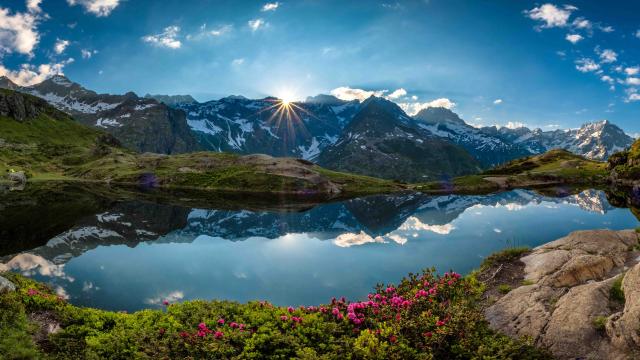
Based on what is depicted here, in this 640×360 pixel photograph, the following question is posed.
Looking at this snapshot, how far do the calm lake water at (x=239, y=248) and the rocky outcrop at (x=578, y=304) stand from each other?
41.2 feet

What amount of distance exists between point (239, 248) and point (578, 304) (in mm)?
38461

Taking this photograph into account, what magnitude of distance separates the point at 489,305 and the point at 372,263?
769 inches

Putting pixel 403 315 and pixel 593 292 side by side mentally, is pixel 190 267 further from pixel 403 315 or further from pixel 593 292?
pixel 593 292

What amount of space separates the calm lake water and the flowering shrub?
8766mm

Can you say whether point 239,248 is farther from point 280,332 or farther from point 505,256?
Result: point 280,332

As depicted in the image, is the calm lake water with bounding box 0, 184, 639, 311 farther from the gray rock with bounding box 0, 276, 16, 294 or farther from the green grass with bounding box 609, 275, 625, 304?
the green grass with bounding box 609, 275, 625, 304

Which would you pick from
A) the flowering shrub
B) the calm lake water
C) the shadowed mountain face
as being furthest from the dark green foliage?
the shadowed mountain face

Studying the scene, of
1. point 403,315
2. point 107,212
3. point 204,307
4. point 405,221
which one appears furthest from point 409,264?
point 107,212

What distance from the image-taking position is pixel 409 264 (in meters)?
38.4

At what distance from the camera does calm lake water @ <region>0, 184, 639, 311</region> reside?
3072 centimetres

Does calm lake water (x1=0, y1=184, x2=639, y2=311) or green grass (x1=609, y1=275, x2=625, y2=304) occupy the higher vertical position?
green grass (x1=609, y1=275, x2=625, y2=304)

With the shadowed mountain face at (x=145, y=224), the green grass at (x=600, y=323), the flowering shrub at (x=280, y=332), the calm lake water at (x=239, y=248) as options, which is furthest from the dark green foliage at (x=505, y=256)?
the shadowed mountain face at (x=145, y=224)

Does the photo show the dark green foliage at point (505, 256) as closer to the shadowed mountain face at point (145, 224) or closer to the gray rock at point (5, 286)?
the shadowed mountain face at point (145, 224)

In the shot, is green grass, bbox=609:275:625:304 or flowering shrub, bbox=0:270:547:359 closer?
flowering shrub, bbox=0:270:547:359
